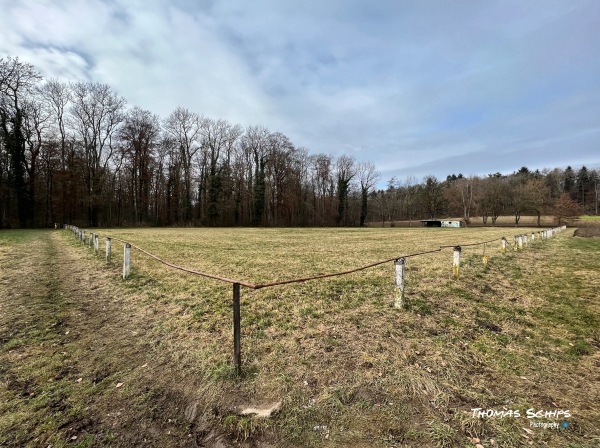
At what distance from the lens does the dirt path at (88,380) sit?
2.84m

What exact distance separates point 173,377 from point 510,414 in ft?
13.1

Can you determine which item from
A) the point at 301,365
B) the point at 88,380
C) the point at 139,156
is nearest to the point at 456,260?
the point at 301,365

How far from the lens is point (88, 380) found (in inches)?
147

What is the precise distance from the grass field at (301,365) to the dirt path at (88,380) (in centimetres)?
2

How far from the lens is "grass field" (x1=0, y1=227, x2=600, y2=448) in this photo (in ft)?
9.34

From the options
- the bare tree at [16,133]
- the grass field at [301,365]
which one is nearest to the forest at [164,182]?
the bare tree at [16,133]

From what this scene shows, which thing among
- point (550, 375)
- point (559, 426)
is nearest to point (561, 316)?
point (550, 375)

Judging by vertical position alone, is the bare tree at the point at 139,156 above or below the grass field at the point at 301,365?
above

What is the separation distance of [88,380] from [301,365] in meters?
2.80

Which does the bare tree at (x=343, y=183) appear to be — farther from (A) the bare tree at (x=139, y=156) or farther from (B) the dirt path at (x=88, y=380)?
(B) the dirt path at (x=88, y=380)

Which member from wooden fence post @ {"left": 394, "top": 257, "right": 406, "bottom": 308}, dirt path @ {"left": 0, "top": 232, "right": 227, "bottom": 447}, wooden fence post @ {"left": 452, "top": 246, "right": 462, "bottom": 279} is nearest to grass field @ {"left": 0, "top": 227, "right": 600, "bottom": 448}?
dirt path @ {"left": 0, "top": 232, "right": 227, "bottom": 447}

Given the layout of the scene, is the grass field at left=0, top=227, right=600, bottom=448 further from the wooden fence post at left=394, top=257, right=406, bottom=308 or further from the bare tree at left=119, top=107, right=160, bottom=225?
the bare tree at left=119, top=107, right=160, bottom=225

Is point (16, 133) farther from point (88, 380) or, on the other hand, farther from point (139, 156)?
point (88, 380)

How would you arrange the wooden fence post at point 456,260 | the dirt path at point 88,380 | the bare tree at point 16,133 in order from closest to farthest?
the dirt path at point 88,380, the wooden fence post at point 456,260, the bare tree at point 16,133
